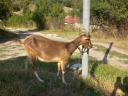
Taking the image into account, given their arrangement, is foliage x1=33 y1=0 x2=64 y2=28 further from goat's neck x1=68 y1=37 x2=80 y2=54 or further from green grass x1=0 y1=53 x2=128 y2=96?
goat's neck x1=68 y1=37 x2=80 y2=54

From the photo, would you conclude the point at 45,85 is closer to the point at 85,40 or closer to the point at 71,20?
the point at 85,40

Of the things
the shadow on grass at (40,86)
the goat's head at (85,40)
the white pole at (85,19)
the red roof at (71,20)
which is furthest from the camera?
the red roof at (71,20)

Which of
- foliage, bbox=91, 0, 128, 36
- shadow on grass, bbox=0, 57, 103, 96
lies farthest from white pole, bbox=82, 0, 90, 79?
foliage, bbox=91, 0, 128, 36

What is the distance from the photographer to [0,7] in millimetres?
24094

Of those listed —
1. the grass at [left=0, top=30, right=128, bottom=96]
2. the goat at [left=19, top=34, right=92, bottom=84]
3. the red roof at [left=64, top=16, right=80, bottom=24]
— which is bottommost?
the red roof at [left=64, top=16, right=80, bottom=24]

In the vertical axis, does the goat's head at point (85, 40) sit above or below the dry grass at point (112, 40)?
above

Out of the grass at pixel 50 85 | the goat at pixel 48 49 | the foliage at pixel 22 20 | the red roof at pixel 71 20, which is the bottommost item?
the foliage at pixel 22 20

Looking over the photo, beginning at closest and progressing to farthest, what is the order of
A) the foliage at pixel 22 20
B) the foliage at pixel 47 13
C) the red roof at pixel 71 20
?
the red roof at pixel 71 20, the foliage at pixel 47 13, the foliage at pixel 22 20

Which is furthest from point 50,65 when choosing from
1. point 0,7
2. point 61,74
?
point 0,7

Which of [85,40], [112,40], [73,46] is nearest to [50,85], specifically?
[73,46]

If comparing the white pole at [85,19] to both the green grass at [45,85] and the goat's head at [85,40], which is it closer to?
the green grass at [45,85]

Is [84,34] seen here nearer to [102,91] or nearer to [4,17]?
[102,91]

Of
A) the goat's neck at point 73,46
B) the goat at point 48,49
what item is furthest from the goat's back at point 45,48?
the goat's neck at point 73,46

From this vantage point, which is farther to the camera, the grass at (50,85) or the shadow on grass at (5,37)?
the shadow on grass at (5,37)
